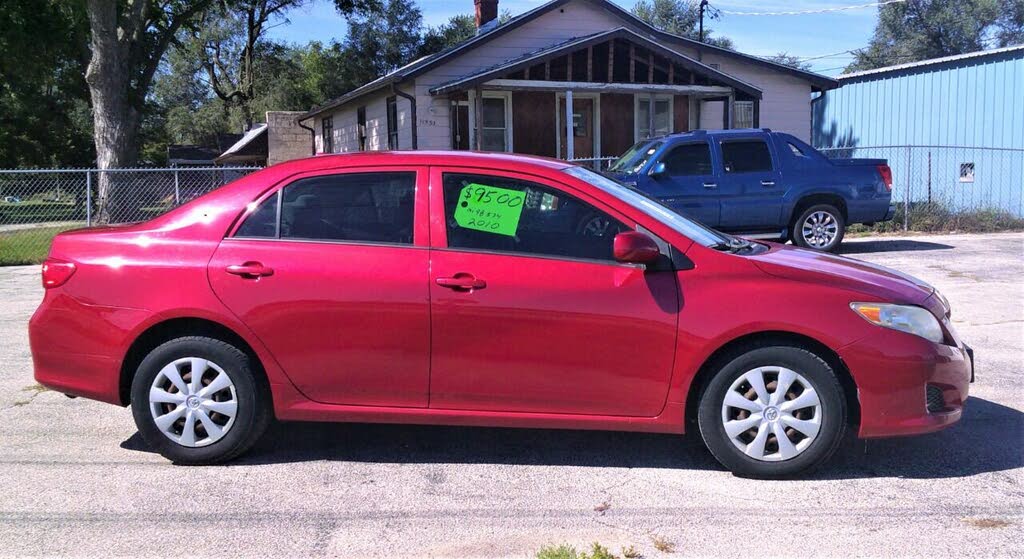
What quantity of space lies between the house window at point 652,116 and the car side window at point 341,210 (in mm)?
15078

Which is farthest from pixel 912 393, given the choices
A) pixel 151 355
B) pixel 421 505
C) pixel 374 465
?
pixel 151 355

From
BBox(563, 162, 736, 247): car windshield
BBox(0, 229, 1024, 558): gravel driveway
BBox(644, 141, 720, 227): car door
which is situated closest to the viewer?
BBox(0, 229, 1024, 558): gravel driveway

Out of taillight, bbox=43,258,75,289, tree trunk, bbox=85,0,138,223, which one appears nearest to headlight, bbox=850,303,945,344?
taillight, bbox=43,258,75,289

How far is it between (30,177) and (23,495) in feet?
45.6

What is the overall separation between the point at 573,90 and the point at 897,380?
14.0 metres

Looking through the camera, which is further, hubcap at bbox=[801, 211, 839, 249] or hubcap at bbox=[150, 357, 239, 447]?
hubcap at bbox=[801, 211, 839, 249]

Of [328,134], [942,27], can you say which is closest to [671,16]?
[942,27]

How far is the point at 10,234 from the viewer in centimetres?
1482

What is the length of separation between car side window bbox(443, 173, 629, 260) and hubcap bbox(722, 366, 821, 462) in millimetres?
961

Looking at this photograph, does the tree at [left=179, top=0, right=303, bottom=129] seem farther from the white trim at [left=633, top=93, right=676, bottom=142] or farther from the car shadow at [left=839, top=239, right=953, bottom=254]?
the car shadow at [left=839, top=239, right=953, bottom=254]

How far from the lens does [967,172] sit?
1955 cm

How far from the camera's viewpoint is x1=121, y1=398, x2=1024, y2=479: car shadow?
14.5 feet

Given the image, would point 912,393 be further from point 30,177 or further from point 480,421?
point 30,177

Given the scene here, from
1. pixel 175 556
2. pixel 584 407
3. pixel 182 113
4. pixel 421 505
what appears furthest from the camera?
pixel 182 113
